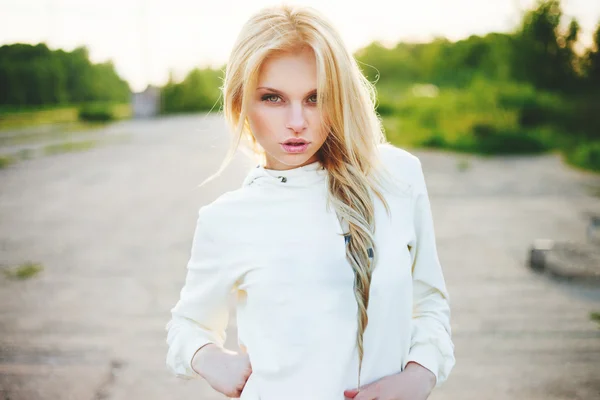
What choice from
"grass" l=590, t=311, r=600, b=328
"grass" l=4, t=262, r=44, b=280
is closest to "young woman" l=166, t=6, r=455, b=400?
"grass" l=590, t=311, r=600, b=328

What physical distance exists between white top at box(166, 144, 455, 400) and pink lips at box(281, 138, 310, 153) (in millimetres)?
53

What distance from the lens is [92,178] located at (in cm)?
906

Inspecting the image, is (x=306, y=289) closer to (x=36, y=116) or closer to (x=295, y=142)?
(x=295, y=142)

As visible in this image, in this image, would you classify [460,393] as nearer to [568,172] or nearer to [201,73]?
[568,172]

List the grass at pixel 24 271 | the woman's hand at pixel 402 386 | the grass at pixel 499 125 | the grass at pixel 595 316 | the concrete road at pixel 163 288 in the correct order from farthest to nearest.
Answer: the grass at pixel 499 125 < the grass at pixel 24 271 < the grass at pixel 595 316 < the concrete road at pixel 163 288 < the woman's hand at pixel 402 386

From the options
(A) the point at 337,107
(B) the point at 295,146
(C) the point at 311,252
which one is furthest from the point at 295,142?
(C) the point at 311,252

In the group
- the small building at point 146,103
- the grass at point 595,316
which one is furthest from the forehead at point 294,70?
the small building at point 146,103

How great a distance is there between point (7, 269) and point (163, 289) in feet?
4.98

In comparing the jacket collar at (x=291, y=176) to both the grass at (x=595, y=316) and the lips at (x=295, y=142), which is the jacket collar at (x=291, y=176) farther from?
the grass at (x=595, y=316)

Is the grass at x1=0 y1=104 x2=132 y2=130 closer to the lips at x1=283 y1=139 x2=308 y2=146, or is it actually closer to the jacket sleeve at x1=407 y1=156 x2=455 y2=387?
the lips at x1=283 y1=139 x2=308 y2=146

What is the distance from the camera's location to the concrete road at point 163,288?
276 cm

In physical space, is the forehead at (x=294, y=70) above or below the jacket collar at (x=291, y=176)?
above

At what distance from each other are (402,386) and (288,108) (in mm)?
627

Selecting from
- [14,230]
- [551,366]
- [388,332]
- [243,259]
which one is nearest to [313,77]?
[243,259]
